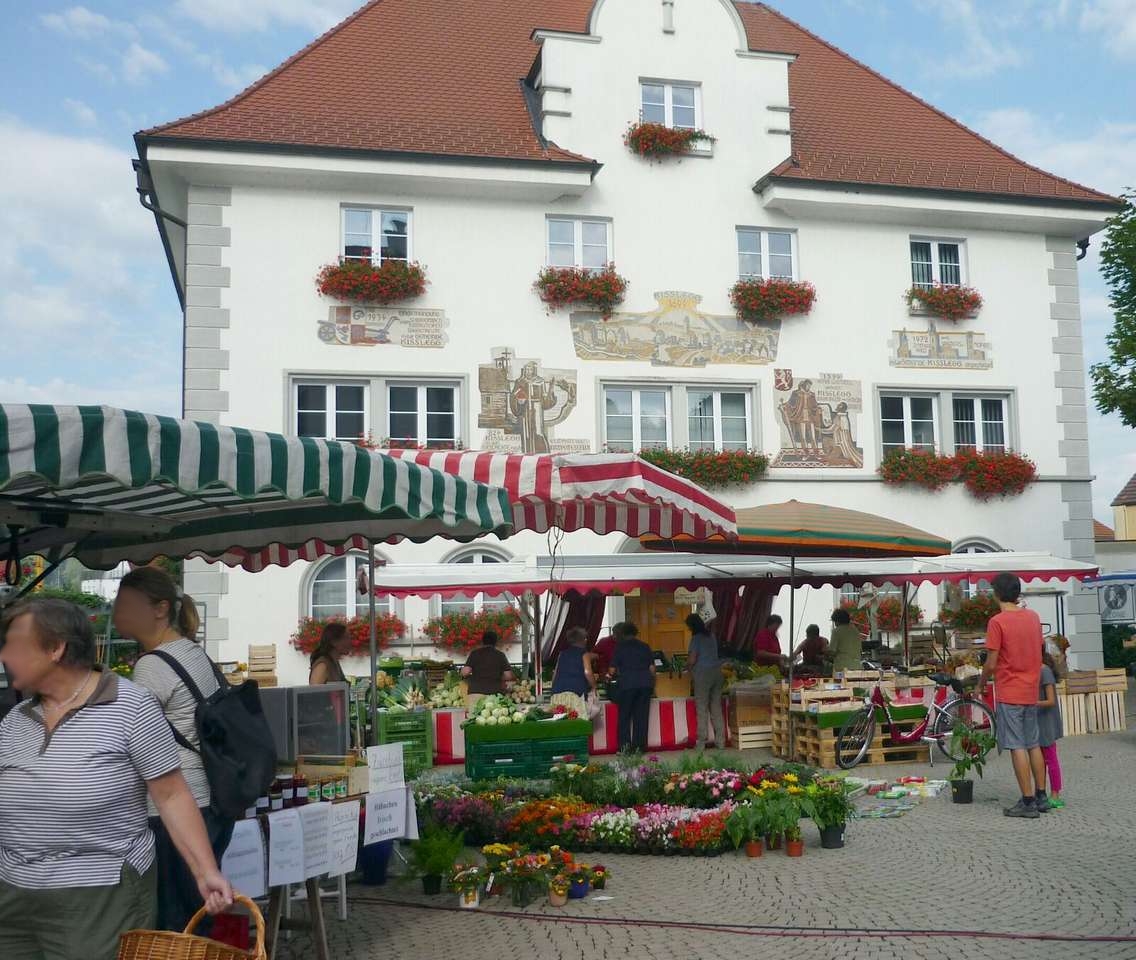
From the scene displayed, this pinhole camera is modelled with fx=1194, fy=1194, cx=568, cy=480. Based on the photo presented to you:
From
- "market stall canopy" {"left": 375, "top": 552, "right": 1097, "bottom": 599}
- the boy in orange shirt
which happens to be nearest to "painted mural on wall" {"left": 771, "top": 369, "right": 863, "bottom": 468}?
"market stall canopy" {"left": 375, "top": 552, "right": 1097, "bottom": 599}

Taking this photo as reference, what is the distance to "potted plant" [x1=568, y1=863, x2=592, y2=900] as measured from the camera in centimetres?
683

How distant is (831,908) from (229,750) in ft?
11.9

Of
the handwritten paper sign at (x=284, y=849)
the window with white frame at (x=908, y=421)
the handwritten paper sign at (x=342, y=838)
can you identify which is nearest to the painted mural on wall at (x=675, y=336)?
the window with white frame at (x=908, y=421)

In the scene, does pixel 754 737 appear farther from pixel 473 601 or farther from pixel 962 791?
pixel 473 601

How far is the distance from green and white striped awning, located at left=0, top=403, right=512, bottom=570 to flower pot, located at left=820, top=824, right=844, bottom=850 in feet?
10.5

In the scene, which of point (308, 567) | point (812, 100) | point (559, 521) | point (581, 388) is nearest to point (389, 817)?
point (559, 521)

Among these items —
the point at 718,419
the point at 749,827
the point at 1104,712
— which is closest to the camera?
the point at 749,827

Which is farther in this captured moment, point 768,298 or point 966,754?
point 768,298

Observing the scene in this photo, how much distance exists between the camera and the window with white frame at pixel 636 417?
18.5m

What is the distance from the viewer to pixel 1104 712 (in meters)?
15.3

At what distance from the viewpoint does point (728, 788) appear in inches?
347

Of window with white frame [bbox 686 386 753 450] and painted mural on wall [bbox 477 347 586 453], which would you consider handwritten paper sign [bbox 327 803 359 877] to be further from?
window with white frame [bbox 686 386 753 450]

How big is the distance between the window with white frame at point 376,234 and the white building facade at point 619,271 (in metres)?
0.04

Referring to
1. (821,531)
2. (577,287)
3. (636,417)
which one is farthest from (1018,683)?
(577,287)
